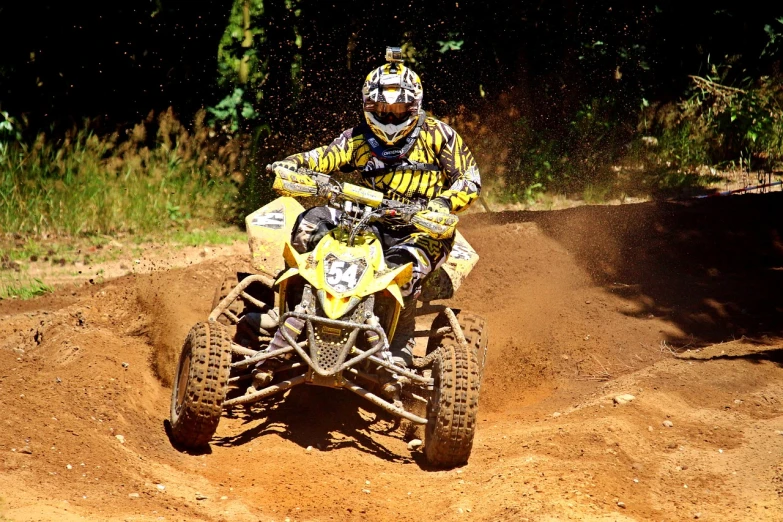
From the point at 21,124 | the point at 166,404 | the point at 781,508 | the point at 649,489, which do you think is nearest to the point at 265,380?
the point at 166,404

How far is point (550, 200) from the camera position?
1273 centimetres

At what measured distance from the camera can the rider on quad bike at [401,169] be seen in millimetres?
6598

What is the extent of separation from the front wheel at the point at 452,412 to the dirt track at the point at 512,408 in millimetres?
131

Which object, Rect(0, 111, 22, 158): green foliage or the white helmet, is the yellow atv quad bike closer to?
the white helmet

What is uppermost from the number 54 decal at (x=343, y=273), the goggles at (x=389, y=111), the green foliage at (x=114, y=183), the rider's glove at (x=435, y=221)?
the goggles at (x=389, y=111)

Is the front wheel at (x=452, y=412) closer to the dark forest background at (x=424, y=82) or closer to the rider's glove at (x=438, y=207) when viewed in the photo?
the rider's glove at (x=438, y=207)

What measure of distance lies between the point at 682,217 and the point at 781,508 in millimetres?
6016

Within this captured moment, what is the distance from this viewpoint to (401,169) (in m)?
7.14

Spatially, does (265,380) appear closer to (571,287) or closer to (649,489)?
(649,489)

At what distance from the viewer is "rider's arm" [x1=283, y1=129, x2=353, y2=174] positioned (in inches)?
284

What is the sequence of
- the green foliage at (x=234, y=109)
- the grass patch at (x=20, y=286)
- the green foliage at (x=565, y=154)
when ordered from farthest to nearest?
the green foliage at (x=565, y=154) < the green foliage at (x=234, y=109) < the grass patch at (x=20, y=286)

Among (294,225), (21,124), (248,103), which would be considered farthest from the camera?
(248,103)

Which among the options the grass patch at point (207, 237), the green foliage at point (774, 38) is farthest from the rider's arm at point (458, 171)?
the green foliage at point (774, 38)

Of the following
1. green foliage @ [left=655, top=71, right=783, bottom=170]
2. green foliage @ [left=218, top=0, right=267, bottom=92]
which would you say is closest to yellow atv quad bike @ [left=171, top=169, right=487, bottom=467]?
green foliage @ [left=218, top=0, right=267, bottom=92]
